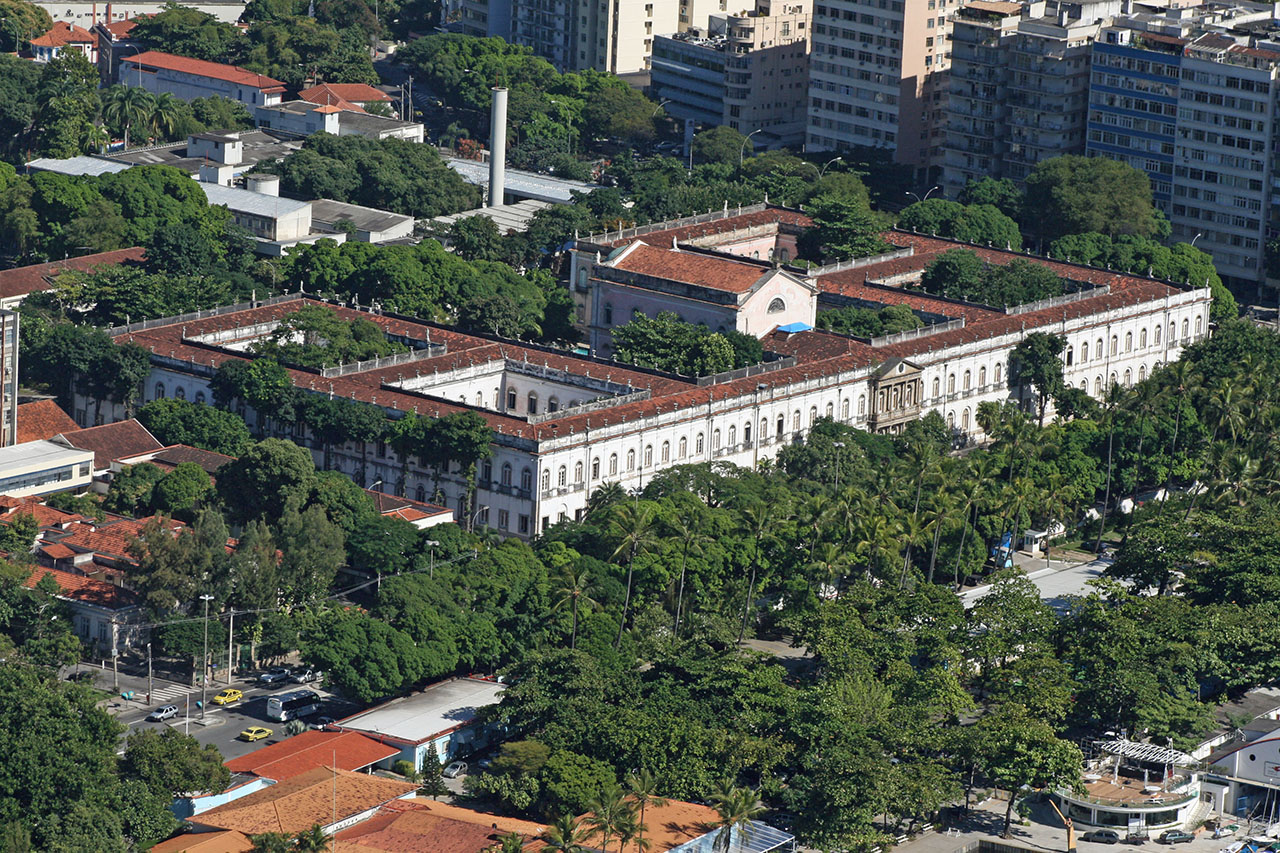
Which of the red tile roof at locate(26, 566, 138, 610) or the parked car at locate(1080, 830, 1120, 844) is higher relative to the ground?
the red tile roof at locate(26, 566, 138, 610)

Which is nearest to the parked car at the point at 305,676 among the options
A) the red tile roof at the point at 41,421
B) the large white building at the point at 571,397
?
the large white building at the point at 571,397

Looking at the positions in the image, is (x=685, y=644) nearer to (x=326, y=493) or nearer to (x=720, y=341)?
(x=326, y=493)

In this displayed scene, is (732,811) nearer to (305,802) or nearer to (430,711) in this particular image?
(305,802)

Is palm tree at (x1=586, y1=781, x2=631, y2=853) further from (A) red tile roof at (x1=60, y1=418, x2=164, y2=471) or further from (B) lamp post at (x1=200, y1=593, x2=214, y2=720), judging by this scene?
(A) red tile roof at (x1=60, y1=418, x2=164, y2=471)

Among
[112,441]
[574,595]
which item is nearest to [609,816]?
[574,595]

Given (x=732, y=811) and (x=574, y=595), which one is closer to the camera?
(x=732, y=811)

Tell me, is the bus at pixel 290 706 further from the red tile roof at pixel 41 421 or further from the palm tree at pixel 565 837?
the red tile roof at pixel 41 421

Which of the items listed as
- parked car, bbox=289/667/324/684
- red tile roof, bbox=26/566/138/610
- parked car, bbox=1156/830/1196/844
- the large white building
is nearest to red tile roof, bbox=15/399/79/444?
the large white building
